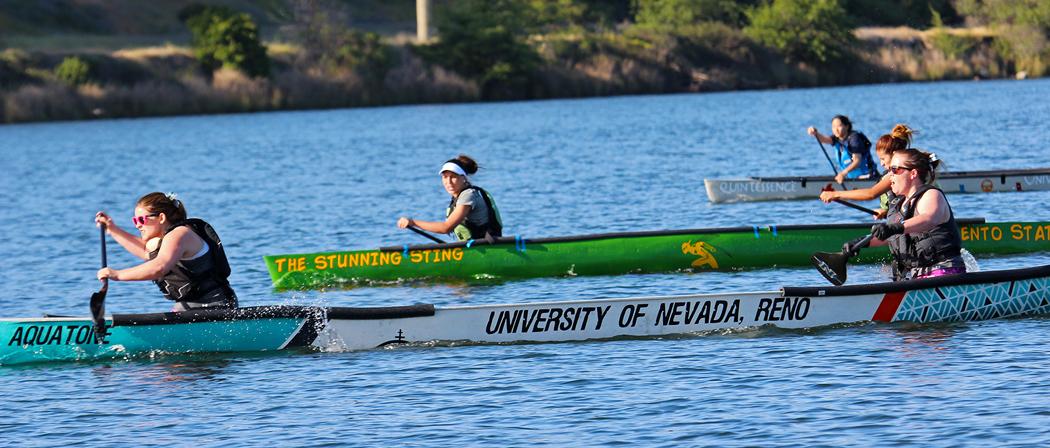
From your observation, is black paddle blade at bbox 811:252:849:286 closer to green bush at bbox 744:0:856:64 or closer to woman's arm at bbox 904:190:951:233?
woman's arm at bbox 904:190:951:233

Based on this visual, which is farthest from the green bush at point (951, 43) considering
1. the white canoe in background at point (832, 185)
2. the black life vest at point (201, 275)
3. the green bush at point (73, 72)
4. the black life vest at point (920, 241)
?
the black life vest at point (201, 275)

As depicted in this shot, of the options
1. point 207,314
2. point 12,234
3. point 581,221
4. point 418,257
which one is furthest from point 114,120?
point 207,314

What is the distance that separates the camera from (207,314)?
10141 millimetres

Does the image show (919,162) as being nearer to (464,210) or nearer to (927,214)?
(927,214)

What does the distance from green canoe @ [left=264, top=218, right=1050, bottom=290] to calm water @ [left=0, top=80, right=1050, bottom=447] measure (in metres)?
0.24

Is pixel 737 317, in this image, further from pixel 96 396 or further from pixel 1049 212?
pixel 1049 212

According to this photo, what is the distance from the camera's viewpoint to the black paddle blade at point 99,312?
9.69m

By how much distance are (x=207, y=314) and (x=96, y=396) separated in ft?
3.64

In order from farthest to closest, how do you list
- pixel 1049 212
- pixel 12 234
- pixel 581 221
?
pixel 12 234
pixel 581 221
pixel 1049 212

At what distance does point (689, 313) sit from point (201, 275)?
161 inches

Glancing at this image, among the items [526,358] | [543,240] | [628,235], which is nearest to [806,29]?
[628,235]

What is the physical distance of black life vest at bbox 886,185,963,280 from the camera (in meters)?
10.2

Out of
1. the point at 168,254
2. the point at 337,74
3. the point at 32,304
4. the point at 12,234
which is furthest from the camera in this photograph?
the point at 337,74

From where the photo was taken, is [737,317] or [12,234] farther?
[12,234]
